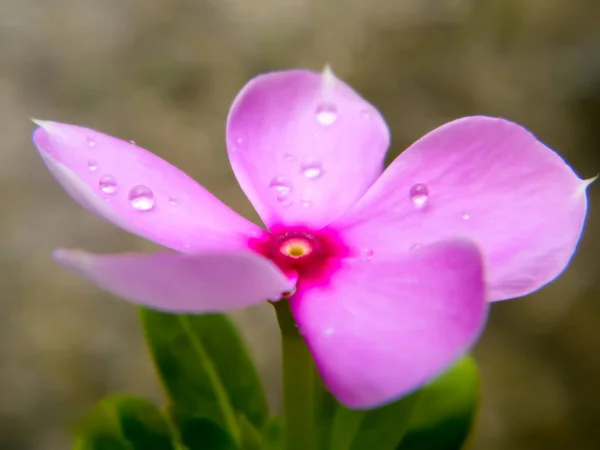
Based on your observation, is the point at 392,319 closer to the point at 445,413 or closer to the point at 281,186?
the point at 281,186

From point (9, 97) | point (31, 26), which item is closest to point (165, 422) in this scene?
point (9, 97)

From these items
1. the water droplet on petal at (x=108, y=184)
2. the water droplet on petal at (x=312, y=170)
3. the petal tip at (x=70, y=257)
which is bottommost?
the water droplet on petal at (x=312, y=170)

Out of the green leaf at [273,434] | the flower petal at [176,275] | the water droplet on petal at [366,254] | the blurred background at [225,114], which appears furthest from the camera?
the blurred background at [225,114]

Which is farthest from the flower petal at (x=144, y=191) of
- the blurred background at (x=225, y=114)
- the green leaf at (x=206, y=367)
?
the blurred background at (x=225, y=114)

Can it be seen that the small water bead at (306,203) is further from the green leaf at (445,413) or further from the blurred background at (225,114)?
the blurred background at (225,114)

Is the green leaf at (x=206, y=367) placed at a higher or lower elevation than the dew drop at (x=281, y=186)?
lower

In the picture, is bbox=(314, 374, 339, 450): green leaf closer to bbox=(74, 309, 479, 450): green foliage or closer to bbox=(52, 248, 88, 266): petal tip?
bbox=(74, 309, 479, 450): green foliage

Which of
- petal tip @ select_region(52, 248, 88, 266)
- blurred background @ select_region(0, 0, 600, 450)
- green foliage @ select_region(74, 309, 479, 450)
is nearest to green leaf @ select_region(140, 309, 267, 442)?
green foliage @ select_region(74, 309, 479, 450)

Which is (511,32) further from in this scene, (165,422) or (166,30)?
(165,422)
